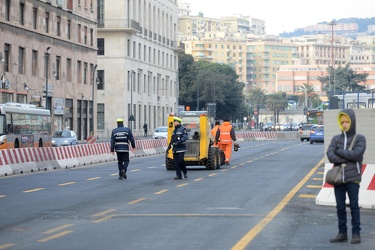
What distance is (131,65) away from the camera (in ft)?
340

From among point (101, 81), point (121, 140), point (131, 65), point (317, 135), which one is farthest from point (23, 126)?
point (131, 65)

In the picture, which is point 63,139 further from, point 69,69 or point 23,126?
point 69,69

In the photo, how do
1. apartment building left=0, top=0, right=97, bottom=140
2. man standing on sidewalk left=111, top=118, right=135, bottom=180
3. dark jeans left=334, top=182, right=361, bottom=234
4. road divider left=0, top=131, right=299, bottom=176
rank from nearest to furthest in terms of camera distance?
dark jeans left=334, top=182, right=361, bottom=234, man standing on sidewalk left=111, top=118, right=135, bottom=180, road divider left=0, top=131, right=299, bottom=176, apartment building left=0, top=0, right=97, bottom=140

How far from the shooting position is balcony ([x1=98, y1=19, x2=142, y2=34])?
101m

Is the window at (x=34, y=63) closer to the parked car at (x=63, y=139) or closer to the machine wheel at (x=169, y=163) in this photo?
the parked car at (x=63, y=139)

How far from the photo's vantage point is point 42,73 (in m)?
73.8

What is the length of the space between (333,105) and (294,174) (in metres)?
10.1

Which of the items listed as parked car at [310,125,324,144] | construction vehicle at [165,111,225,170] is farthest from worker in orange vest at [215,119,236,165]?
parked car at [310,125,324,144]

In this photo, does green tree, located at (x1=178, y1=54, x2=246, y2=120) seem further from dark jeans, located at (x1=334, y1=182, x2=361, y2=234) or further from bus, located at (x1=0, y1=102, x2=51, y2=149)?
dark jeans, located at (x1=334, y1=182, x2=361, y2=234)

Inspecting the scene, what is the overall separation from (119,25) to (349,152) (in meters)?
89.4

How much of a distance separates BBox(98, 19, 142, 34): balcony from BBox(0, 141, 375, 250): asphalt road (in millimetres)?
72681

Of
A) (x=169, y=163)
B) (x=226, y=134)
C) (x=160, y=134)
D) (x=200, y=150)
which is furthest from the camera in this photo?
(x=160, y=134)

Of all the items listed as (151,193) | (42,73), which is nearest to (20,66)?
(42,73)

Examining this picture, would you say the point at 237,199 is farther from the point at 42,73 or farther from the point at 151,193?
the point at 42,73
